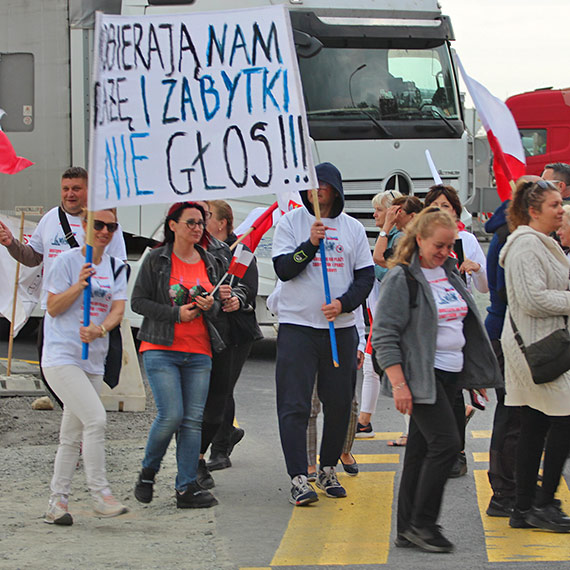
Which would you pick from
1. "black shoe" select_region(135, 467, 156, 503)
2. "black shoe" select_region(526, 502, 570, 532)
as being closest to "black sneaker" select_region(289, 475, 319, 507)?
"black shoe" select_region(135, 467, 156, 503)

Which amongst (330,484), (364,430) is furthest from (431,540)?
(364,430)

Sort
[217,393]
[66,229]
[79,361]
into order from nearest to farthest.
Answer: [79,361], [217,393], [66,229]

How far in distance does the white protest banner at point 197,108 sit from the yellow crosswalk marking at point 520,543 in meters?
2.11

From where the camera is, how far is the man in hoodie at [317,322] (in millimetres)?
6701

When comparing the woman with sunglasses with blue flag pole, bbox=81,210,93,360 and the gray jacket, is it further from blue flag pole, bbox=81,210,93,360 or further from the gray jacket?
the gray jacket

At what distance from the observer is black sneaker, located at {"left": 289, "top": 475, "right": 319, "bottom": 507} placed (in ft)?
21.8

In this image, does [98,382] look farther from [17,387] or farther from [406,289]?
[17,387]

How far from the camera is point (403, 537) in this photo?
19.0 feet

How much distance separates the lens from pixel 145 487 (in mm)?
6527

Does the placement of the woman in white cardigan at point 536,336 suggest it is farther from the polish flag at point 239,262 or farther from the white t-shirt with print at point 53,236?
the white t-shirt with print at point 53,236

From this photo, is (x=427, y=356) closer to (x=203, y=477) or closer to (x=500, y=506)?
(x=500, y=506)

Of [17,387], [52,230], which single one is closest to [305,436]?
[52,230]

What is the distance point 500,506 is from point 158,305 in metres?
2.16

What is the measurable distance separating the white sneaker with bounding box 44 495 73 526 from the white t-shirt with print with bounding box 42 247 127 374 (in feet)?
2.28
